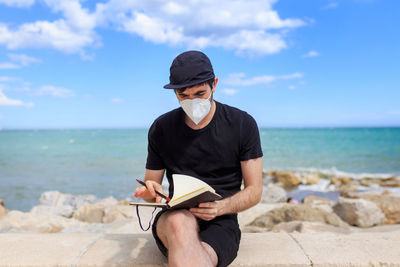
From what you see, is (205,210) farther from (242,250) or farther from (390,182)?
(390,182)

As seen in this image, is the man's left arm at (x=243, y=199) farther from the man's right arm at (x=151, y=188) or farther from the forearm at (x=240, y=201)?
the man's right arm at (x=151, y=188)

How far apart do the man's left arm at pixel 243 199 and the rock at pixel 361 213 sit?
13.2 feet

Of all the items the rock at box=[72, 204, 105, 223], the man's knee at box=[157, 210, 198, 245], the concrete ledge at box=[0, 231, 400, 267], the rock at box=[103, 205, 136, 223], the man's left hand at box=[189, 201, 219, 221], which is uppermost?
the man's left hand at box=[189, 201, 219, 221]

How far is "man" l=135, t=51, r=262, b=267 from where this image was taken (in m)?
2.48

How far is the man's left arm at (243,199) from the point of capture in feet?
7.85

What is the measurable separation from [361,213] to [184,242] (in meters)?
4.71

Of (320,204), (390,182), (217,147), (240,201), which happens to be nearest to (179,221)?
(240,201)

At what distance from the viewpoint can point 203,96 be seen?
264cm

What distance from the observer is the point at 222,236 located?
2.50 meters

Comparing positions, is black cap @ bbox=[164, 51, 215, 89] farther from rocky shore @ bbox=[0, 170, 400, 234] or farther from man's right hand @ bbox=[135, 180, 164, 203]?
rocky shore @ bbox=[0, 170, 400, 234]

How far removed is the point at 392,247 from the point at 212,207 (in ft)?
5.33

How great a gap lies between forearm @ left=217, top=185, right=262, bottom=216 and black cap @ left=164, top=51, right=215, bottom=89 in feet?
2.81

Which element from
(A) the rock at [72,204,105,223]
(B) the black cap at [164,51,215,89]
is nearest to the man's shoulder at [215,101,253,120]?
(B) the black cap at [164,51,215,89]

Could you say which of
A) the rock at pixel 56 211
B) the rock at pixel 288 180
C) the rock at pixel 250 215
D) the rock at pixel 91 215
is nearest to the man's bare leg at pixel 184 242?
the rock at pixel 250 215
